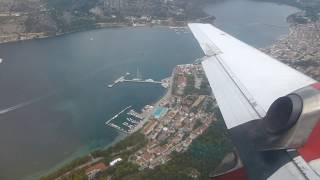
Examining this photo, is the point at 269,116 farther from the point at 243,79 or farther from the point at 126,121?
the point at 126,121

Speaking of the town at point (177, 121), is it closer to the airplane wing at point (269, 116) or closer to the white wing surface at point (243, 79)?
the white wing surface at point (243, 79)

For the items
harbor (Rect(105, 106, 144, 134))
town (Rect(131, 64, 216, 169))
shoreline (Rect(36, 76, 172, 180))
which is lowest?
shoreline (Rect(36, 76, 172, 180))

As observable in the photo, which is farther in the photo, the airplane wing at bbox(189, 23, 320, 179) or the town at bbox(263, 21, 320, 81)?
the town at bbox(263, 21, 320, 81)

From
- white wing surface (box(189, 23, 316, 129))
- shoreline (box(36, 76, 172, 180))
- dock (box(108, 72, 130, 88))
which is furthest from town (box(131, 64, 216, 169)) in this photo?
white wing surface (box(189, 23, 316, 129))

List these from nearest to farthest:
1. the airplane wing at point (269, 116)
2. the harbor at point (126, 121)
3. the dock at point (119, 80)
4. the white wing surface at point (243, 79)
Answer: the airplane wing at point (269, 116) < the white wing surface at point (243, 79) < the harbor at point (126, 121) < the dock at point (119, 80)

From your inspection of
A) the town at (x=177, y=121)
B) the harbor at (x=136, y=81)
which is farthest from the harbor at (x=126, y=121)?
the harbor at (x=136, y=81)

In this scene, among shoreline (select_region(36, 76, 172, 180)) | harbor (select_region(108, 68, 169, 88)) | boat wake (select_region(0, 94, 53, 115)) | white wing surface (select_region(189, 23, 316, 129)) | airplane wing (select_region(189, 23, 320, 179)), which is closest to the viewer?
airplane wing (select_region(189, 23, 320, 179))

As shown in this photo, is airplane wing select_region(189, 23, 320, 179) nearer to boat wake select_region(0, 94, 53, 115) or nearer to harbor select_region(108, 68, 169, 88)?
boat wake select_region(0, 94, 53, 115)

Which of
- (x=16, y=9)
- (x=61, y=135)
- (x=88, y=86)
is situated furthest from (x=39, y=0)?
(x=61, y=135)

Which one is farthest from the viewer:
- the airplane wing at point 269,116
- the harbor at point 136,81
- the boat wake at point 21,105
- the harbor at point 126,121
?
the harbor at point 136,81
